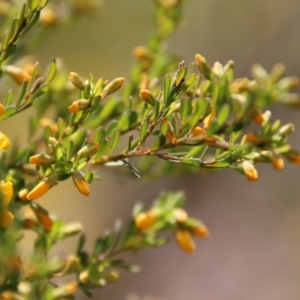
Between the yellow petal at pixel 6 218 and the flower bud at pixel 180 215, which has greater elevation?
the yellow petal at pixel 6 218

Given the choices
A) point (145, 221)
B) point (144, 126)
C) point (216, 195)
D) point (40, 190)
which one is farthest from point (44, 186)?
point (216, 195)

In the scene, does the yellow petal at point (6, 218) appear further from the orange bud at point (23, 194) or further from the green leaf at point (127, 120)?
the green leaf at point (127, 120)

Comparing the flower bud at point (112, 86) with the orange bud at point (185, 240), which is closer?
the flower bud at point (112, 86)

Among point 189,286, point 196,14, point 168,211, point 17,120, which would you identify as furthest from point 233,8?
point 168,211

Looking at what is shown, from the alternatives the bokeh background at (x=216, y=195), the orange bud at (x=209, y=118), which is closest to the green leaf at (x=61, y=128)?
the orange bud at (x=209, y=118)

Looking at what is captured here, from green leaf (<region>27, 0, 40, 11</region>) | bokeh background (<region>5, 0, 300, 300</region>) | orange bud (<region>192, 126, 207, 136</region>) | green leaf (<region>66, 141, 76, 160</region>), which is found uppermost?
green leaf (<region>27, 0, 40, 11</region>)

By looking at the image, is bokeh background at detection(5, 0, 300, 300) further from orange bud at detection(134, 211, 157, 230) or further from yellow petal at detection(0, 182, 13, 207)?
yellow petal at detection(0, 182, 13, 207)

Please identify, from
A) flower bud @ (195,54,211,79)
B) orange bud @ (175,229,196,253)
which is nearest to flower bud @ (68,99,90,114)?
flower bud @ (195,54,211,79)
